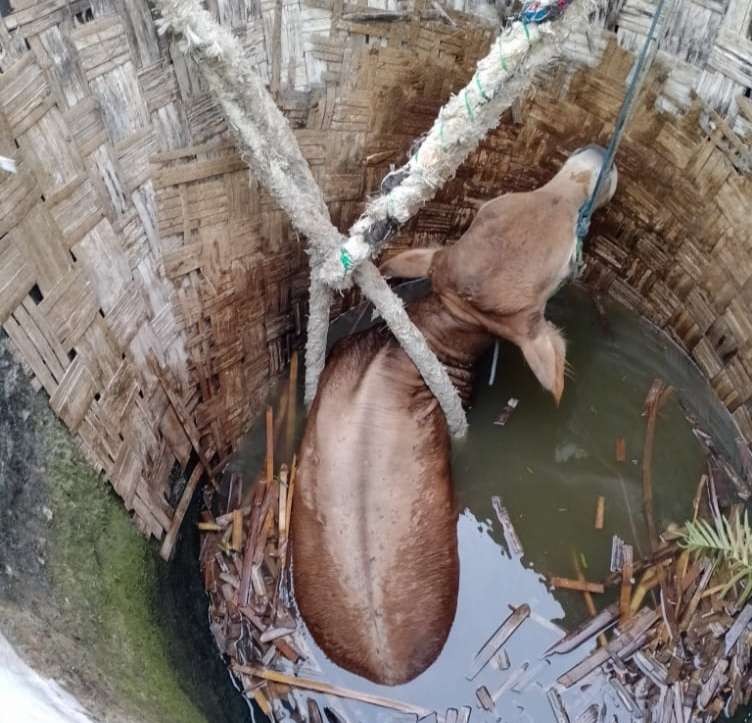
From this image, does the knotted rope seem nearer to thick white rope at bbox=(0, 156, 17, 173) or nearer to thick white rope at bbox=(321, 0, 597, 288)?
thick white rope at bbox=(321, 0, 597, 288)

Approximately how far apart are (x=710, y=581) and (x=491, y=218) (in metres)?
1.54

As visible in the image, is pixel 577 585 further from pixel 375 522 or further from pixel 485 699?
pixel 375 522

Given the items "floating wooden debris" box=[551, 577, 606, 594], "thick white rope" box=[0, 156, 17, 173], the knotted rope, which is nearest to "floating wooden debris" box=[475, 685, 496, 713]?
"floating wooden debris" box=[551, 577, 606, 594]

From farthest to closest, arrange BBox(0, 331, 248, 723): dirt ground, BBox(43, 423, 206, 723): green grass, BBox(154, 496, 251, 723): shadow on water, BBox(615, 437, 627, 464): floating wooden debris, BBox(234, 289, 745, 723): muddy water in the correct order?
BBox(615, 437, 627, 464): floating wooden debris, BBox(234, 289, 745, 723): muddy water, BBox(154, 496, 251, 723): shadow on water, BBox(43, 423, 206, 723): green grass, BBox(0, 331, 248, 723): dirt ground

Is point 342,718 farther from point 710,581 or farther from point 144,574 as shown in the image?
point 710,581

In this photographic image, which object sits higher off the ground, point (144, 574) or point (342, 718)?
point (144, 574)

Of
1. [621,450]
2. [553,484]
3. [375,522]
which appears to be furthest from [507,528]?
[375,522]

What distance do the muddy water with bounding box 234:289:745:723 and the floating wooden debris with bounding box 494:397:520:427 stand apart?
17 millimetres

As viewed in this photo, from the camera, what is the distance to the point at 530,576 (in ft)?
9.90

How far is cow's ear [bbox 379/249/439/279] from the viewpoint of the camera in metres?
3.01

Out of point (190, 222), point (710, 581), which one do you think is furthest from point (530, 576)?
point (190, 222)

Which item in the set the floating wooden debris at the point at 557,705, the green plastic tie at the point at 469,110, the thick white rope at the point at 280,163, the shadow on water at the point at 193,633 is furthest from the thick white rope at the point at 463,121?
the floating wooden debris at the point at 557,705

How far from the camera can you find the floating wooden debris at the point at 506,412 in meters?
3.33

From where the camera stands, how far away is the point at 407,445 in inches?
111
